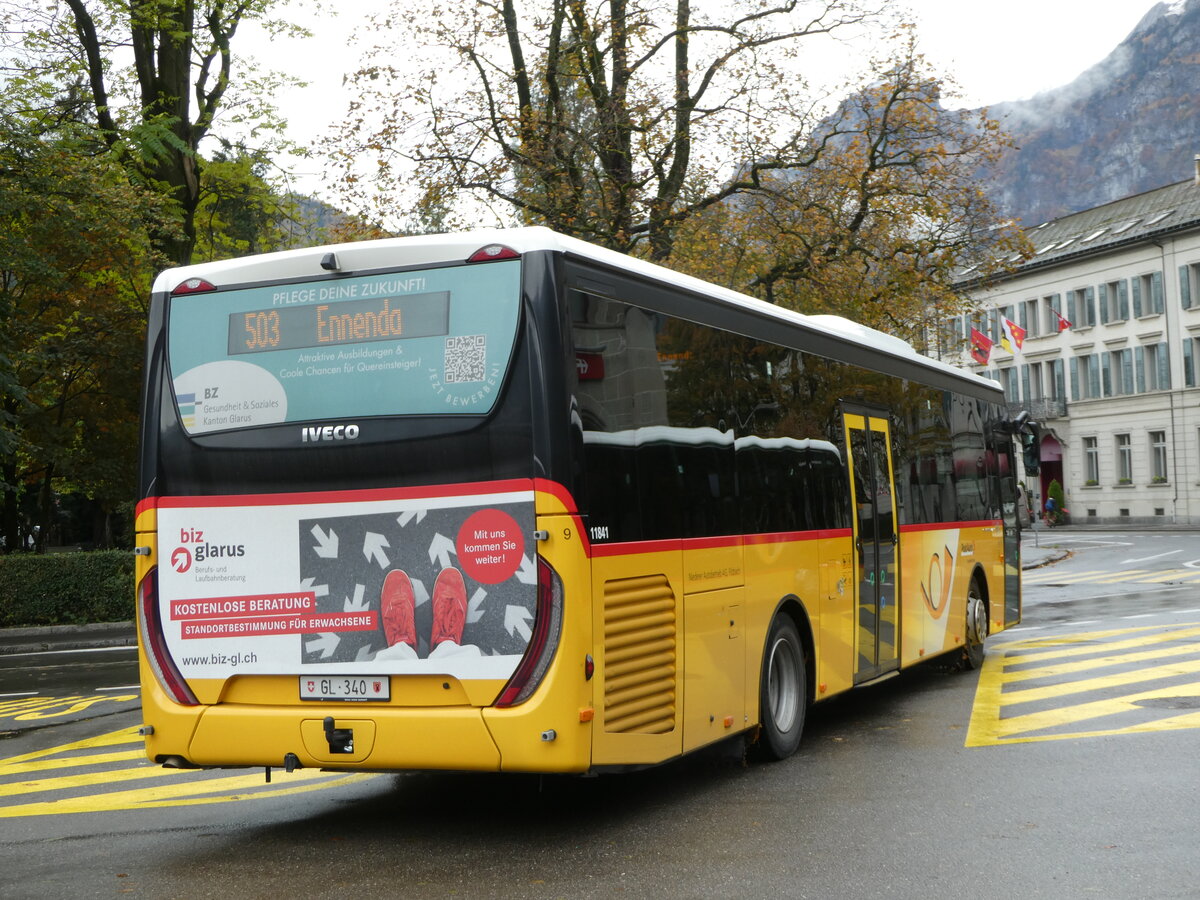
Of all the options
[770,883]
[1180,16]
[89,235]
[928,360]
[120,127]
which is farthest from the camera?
[1180,16]

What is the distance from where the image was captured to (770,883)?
237 inches

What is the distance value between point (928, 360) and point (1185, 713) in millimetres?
4121

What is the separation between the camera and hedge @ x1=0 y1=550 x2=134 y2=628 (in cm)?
2509

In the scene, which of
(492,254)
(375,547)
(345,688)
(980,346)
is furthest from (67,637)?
(980,346)

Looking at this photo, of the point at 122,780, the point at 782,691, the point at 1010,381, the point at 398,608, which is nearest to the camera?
the point at 398,608

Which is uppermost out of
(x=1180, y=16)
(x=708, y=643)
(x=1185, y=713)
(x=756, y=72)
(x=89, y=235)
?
(x=1180, y=16)

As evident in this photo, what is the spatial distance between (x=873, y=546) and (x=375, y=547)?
528 cm

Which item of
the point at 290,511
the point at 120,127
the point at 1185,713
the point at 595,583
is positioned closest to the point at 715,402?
the point at 595,583

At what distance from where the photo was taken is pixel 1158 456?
64.4 metres

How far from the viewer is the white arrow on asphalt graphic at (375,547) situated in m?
7.04

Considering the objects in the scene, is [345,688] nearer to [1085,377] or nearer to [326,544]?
[326,544]

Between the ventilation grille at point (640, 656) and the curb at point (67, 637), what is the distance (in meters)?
16.7

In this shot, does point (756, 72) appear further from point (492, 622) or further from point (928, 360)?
point (492, 622)

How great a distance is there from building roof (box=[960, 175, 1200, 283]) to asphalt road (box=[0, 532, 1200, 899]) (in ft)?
176
